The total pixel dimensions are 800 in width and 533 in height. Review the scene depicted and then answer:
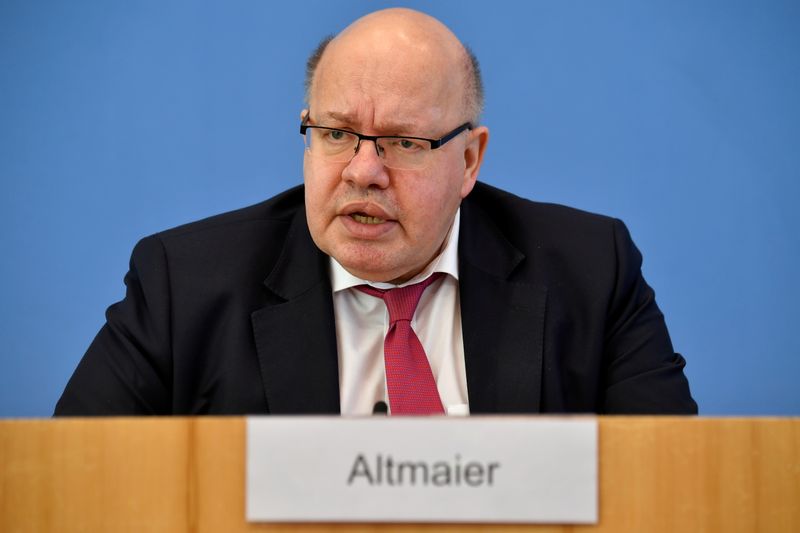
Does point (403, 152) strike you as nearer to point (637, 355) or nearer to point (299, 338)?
point (299, 338)

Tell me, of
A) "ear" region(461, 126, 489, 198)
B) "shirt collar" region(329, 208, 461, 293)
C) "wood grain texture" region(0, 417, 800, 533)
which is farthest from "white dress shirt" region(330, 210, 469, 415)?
"wood grain texture" region(0, 417, 800, 533)

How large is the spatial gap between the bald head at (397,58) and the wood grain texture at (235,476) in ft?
3.52

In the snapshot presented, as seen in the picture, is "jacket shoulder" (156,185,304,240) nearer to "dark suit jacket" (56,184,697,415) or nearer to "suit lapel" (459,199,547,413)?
"dark suit jacket" (56,184,697,415)

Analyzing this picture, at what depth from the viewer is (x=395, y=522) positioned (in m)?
0.95

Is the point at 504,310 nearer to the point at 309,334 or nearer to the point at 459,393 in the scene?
the point at 459,393

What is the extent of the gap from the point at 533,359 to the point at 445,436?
982 mm

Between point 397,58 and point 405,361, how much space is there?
597 mm

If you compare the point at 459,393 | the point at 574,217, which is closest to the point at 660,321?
the point at 574,217

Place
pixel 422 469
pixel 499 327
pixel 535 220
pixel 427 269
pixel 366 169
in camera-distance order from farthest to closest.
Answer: pixel 535 220 < pixel 427 269 < pixel 499 327 < pixel 366 169 < pixel 422 469

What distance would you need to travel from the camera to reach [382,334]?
6.61 ft

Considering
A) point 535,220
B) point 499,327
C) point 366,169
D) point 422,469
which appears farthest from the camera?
point 535,220

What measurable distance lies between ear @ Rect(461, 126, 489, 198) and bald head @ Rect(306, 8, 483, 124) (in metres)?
0.07

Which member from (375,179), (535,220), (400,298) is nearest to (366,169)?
(375,179)

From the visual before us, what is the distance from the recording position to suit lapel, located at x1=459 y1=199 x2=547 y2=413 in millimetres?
1882
